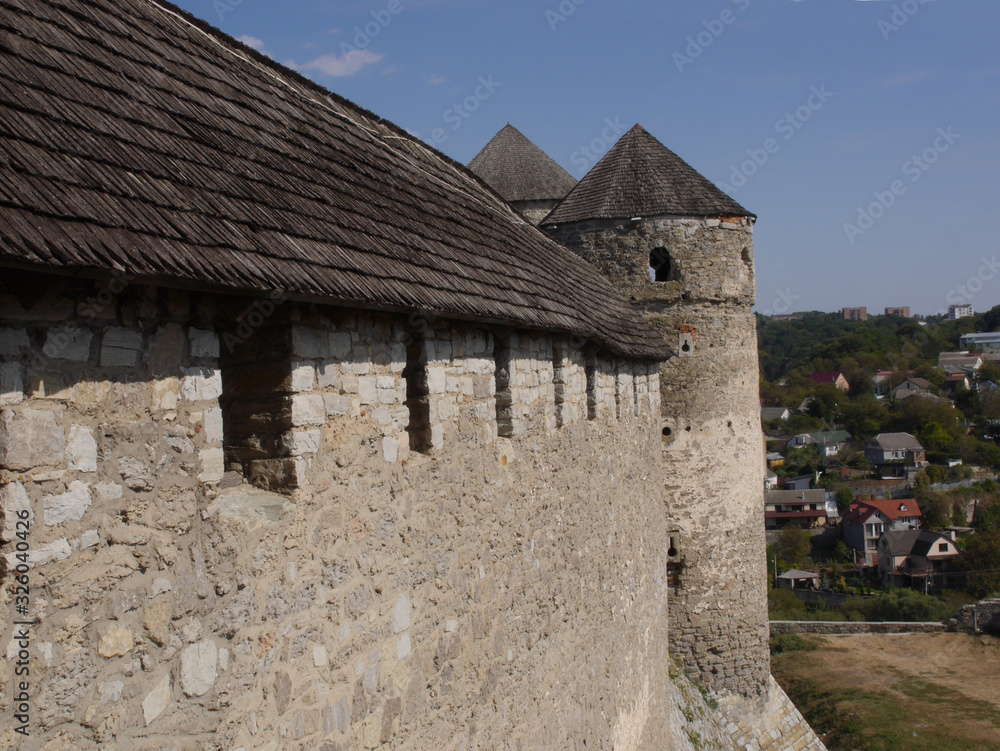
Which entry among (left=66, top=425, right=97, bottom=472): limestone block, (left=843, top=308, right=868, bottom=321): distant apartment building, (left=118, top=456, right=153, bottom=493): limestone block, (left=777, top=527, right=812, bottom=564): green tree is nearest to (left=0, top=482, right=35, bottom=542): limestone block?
(left=66, top=425, right=97, bottom=472): limestone block

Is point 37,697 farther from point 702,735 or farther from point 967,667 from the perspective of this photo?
point 967,667

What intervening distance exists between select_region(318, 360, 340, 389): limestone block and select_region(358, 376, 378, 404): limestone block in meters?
0.18

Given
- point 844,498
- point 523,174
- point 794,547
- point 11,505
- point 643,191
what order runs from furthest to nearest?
point 844,498, point 794,547, point 523,174, point 643,191, point 11,505

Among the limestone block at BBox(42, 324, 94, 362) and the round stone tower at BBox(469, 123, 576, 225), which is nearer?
the limestone block at BBox(42, 324, 94, 362)

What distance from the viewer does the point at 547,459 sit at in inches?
224

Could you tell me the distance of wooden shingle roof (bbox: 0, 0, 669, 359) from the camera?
237 cm

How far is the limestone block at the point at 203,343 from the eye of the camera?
2781mm

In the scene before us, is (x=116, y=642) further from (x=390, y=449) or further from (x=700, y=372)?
(x=700, y=372)

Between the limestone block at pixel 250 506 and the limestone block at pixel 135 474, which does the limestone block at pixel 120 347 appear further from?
the limestone block at pixel 250 506

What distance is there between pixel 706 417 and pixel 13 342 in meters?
10.0

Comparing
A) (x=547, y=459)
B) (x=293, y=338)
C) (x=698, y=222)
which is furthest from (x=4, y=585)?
(x=698, y=222)

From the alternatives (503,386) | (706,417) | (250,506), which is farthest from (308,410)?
(706,417)

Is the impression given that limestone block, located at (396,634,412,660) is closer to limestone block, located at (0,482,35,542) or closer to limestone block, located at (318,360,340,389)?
limestone block, located at (318,360,340,389)

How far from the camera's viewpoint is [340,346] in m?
3.46
